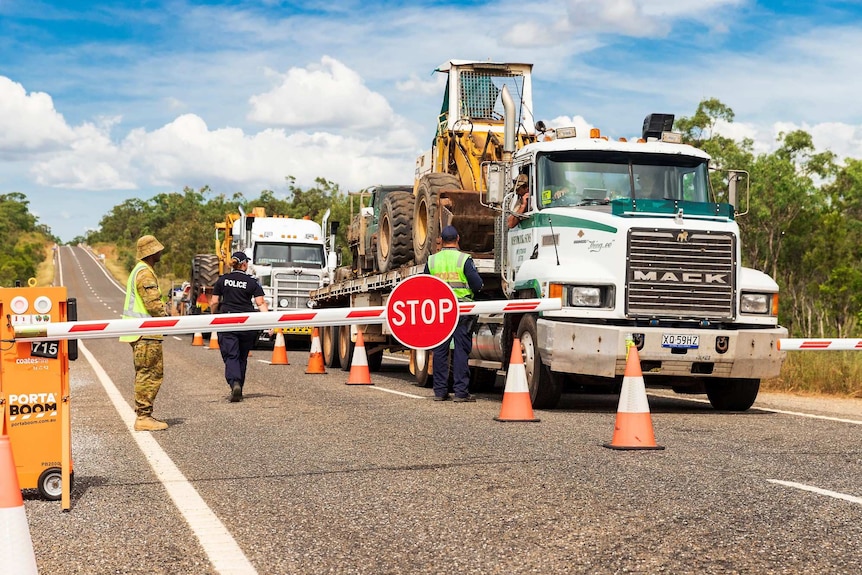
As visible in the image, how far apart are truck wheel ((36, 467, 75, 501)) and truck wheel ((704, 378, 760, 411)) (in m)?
7.82

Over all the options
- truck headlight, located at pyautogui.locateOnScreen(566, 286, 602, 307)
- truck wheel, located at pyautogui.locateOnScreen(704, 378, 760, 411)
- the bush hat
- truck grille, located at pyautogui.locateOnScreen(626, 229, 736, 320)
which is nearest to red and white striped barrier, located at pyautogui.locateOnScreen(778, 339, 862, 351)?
truck grille, located at pyautogui.locateOnScreen(626, 229, 736, 320)

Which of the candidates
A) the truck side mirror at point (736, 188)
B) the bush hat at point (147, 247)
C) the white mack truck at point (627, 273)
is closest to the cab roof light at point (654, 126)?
the white mack truck at point (627, 273)

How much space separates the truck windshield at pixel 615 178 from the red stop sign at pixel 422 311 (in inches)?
168

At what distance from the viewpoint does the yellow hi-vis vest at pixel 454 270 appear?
43.1 ft

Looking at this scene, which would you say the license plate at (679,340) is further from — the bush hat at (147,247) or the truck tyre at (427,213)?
the bush hat at (147,247)

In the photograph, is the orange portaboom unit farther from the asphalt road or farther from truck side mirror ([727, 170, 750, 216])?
truck side mirror ([727, 170, 750, 216])

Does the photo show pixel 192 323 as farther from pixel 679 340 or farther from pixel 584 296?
pixel 679 340

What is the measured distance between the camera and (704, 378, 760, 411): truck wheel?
12.3 metres

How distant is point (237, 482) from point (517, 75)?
11.3m

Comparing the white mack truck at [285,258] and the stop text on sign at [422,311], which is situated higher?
the white mack truck at [285,258]

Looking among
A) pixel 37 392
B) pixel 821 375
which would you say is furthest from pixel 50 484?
pixel 821 375

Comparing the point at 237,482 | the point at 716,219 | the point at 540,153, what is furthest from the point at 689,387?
the point at 237,482

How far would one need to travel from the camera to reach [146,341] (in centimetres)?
1035

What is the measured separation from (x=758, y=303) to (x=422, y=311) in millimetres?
4823
